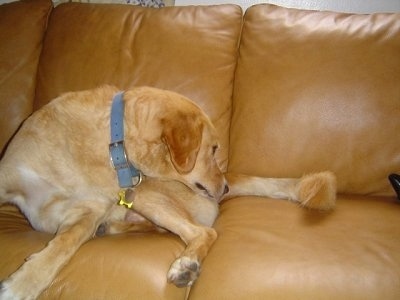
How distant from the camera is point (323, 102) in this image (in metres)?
1.75

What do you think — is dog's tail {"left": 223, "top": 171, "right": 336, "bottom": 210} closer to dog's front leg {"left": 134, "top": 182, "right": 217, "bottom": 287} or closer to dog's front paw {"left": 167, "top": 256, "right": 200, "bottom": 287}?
dog's front leg {"left": 134, "top": 182, "right": 217, "bottom": 287}

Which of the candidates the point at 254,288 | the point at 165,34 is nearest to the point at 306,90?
the point at 165,34

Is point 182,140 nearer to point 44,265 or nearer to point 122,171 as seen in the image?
point 122,171

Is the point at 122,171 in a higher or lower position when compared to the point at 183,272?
higher

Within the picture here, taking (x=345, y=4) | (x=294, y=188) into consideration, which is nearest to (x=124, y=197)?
(x=294, y=188)

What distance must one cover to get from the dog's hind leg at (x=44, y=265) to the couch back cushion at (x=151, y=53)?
87 cm

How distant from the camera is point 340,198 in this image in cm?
169

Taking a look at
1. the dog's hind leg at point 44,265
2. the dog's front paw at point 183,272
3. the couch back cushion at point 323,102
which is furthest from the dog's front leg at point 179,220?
the couch back cushion at point 323,102

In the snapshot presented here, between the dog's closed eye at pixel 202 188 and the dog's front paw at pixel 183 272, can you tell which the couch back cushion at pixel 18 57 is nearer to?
the dog's closed eye at pixel 202 188

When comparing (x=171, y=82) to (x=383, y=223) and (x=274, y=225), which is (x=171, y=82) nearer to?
(x=274, y=225)

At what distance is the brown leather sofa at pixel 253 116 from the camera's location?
111 centimetres

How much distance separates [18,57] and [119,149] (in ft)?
3.67

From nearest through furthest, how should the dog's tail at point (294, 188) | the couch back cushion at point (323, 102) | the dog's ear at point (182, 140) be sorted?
the dog's ear at point (182, 140)
the dog's tail at point (294, 188)
the couch back cushion at point (323, 102)

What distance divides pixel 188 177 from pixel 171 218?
0.65 ft
